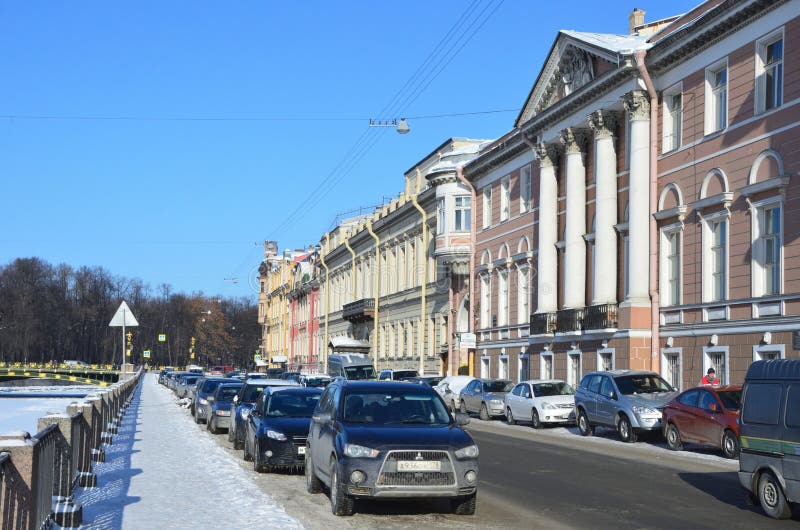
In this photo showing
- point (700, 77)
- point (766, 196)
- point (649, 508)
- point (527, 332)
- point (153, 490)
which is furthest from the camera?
point (527, 332)

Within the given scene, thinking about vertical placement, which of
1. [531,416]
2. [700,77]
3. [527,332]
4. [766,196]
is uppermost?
[700,77]

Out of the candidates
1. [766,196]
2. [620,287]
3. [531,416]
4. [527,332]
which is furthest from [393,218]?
[766,196]

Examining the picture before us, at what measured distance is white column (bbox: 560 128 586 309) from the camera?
39.2 metres

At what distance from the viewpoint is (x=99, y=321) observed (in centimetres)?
14575

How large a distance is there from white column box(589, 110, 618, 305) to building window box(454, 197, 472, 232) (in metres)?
17.0

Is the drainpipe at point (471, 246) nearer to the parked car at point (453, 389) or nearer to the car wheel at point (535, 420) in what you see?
the parked car at point (453, 389)

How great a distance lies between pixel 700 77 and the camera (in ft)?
101

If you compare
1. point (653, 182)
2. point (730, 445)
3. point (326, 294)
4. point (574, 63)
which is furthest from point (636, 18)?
point (326, 294)

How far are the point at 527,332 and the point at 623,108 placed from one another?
40.9 feet

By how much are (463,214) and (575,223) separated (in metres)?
14.6

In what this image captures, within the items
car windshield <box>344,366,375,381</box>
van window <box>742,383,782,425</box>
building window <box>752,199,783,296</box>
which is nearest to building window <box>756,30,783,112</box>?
building window <box>752,199,783,296</box>

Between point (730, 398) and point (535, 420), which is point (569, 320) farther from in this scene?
point (730, 398)

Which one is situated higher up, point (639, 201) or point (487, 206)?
point (487, 206)

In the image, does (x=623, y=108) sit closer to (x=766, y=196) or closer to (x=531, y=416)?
(x=766, y=196)
